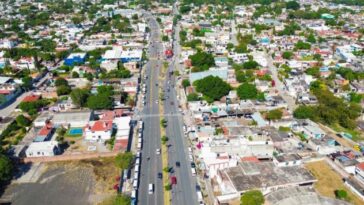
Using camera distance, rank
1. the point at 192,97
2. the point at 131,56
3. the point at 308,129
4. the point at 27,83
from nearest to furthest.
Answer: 1. the point at 308,129
2. the point at 192,97
3. the point at 27,83
4. the point at 131,56

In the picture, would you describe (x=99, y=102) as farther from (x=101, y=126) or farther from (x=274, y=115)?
(x=274, y=115)

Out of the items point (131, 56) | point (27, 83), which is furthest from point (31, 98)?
point (131, 56)

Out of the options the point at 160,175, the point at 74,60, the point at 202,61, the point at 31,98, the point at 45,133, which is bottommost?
the point at 160,175

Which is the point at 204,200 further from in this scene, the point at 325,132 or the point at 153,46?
the point at 153,46

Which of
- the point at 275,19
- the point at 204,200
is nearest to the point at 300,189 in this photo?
the point at 204,200

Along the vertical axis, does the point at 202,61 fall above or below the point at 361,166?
above
